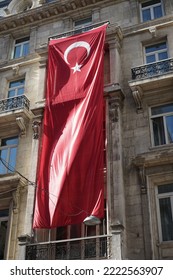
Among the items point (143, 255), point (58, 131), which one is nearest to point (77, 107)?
point (58, 131)

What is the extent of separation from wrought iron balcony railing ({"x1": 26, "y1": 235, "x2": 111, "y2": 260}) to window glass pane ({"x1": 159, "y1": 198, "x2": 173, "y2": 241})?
2.25 metres

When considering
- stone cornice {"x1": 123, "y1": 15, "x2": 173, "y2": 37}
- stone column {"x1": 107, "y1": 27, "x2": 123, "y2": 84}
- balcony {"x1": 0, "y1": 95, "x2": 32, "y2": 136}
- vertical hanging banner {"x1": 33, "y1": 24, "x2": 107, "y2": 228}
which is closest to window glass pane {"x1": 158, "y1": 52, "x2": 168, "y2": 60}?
stone cornice {"x1": 123, "y1": 15, "x2": 173, "y2": 37}

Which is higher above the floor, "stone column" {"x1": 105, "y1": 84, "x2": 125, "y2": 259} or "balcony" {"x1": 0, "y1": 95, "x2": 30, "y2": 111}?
"balcony" {"x1": 0, "y1": 95, "x2": 30, "y2": 111}

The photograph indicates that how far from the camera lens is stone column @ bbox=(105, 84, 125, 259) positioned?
1430 centimetres

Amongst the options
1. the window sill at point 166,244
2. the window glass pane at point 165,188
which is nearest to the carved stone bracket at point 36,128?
the window glass pane at point 165,188

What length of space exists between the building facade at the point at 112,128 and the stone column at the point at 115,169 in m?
0.04

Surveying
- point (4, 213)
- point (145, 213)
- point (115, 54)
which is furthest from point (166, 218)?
point (115, 54)

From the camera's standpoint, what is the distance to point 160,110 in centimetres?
1812

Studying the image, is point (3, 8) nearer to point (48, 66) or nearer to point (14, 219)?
point (48, 66)

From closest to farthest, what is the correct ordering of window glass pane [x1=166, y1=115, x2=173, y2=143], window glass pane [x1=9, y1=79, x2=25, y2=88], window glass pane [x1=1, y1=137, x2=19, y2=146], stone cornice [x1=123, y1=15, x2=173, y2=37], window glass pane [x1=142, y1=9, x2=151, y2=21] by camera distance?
window glass pane [x1=166, y1=115, x2=173, y2=143], window glass pane [x1=1, y1=137, x2=19, y2=146], stone cornice [x1=123, y1=15, x2=173, y2=37], window glass pane [x1=142, y1=9, x2=151, y2=21], window glass pane [x1=9, y1=79, x2=25, y2=88]

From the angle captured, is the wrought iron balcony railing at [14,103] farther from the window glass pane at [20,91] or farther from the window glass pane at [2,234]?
the window glass pane at [2,234]

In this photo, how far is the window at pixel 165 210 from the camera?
49.6 ft

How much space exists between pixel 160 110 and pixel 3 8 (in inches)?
580

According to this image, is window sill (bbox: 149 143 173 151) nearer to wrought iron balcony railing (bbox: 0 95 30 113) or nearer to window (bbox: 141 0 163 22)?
wrought iron balcony railing (bbox: 0 95 30 113)
